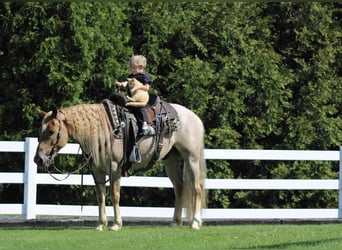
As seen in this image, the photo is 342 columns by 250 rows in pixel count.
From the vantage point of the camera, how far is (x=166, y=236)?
11039 millimetres

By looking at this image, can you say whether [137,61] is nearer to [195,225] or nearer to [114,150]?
[114,150]

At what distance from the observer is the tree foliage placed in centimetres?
1670

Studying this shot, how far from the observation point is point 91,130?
11.9 m

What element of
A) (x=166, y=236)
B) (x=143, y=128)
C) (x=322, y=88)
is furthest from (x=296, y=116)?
(x=166, y=236)

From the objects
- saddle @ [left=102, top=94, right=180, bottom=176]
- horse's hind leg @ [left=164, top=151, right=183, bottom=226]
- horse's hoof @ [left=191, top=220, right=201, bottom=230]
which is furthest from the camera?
horse's hind leg @ [left=164, top=151, right=183, bottom=226]

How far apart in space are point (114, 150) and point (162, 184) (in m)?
2.93

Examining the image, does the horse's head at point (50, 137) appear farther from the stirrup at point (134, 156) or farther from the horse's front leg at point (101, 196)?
the stirrup at point (134, 156)

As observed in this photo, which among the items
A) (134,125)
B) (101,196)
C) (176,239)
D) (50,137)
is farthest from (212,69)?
(176,239)

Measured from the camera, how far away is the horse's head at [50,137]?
11.7 m

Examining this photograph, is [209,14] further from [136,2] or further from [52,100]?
[52,100]

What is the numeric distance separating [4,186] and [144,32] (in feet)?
13.1

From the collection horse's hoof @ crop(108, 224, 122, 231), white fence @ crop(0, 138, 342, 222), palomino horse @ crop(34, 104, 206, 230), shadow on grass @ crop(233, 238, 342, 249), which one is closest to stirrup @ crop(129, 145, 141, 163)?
palomino horse @ crop(34, 104, 206, 230)

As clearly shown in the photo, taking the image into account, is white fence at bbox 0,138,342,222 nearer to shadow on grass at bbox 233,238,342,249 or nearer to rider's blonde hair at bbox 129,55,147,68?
rider's blonde hair at bbox 129,55,147,68

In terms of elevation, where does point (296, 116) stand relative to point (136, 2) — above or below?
below
